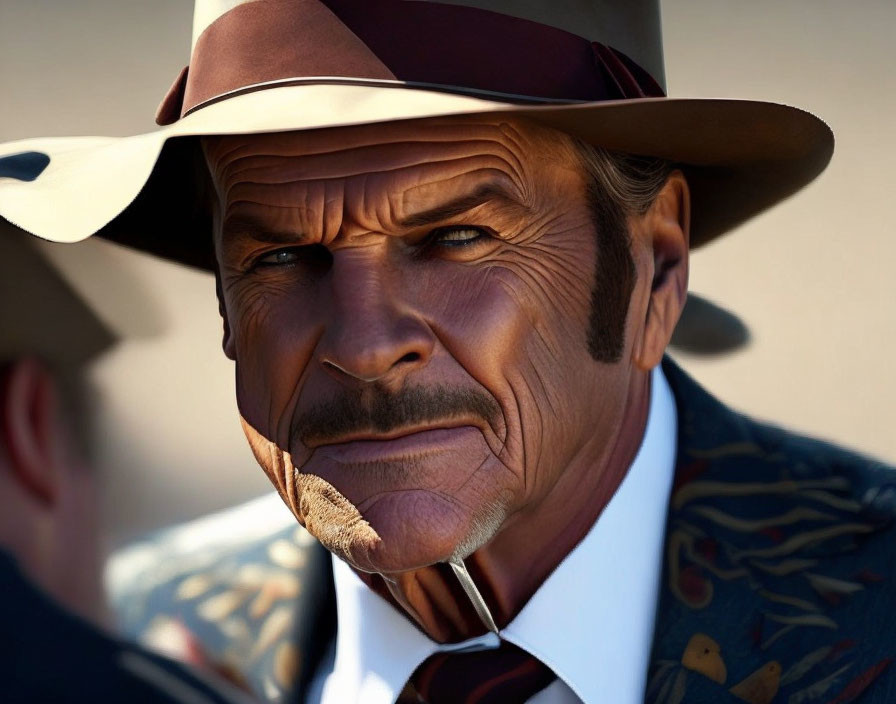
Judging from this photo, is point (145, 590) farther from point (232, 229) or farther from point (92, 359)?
point (232, 229)

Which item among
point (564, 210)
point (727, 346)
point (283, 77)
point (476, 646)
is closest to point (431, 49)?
point (283, 77)

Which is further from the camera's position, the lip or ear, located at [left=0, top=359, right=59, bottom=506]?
the lip

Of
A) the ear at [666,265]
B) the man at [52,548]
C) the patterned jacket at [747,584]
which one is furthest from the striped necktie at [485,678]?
the man at [52,548]

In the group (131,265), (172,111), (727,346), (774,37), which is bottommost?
(727,346)

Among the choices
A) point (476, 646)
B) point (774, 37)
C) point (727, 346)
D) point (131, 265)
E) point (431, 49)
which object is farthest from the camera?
point (774, 37)

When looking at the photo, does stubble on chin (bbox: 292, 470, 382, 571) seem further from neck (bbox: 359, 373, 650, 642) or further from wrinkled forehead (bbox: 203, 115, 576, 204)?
wrinkled forehead (bbox: 203, 115, 576, 204)

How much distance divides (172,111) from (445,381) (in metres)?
0.70

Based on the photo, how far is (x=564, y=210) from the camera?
7.03 ft

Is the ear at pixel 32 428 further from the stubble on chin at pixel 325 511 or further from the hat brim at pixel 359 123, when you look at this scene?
the stubble on chin at pixel 325 511

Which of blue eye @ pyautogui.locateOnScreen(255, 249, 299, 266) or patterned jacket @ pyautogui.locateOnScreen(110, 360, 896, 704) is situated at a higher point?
blue eye @ pyautogui.locateOnScreen(255, 249, 299, 266)

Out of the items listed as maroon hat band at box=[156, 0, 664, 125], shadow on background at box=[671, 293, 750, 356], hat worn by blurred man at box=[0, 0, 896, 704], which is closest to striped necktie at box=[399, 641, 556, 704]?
hat worn by blurred man at box=[0, 0, 896, 704]

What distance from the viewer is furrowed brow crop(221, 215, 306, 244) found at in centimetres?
208

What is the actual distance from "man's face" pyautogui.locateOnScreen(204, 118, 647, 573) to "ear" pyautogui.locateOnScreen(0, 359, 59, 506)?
47.1 inches

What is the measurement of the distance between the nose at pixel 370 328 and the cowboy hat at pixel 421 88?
27 cm
